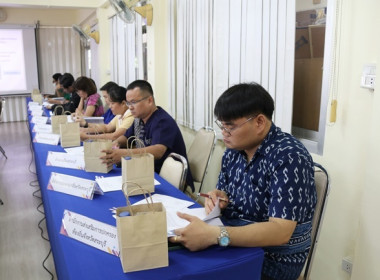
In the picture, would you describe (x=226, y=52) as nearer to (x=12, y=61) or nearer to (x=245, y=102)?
(x=245, y=102)

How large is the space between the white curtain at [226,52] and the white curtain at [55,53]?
237 inches

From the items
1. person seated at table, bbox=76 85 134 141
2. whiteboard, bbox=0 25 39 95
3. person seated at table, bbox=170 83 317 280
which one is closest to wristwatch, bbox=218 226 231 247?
person seated at table, bbox=170 83 317 280

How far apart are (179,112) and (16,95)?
20.8ft

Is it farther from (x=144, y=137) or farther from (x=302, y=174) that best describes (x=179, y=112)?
(x=302, y=174)

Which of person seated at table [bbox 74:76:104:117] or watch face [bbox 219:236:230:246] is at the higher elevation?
person seated at table [bbox 74:76:104:117]

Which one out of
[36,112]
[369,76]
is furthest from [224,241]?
[36,112]

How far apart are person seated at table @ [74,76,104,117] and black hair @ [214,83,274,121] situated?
3370 millimetres

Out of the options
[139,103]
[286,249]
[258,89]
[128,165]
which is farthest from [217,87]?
[286,249]

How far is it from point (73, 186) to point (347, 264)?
4.60 feet

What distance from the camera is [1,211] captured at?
335 cm

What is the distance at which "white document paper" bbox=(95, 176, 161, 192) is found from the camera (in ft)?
5.71

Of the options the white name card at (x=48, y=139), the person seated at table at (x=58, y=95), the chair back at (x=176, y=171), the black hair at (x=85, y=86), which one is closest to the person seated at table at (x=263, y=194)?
the chair back at (x=176, y=171)

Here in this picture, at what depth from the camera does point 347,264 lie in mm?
1839

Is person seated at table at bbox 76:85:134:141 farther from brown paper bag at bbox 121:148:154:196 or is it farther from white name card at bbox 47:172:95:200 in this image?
brown paper bag at bbox 121:148:154:196
